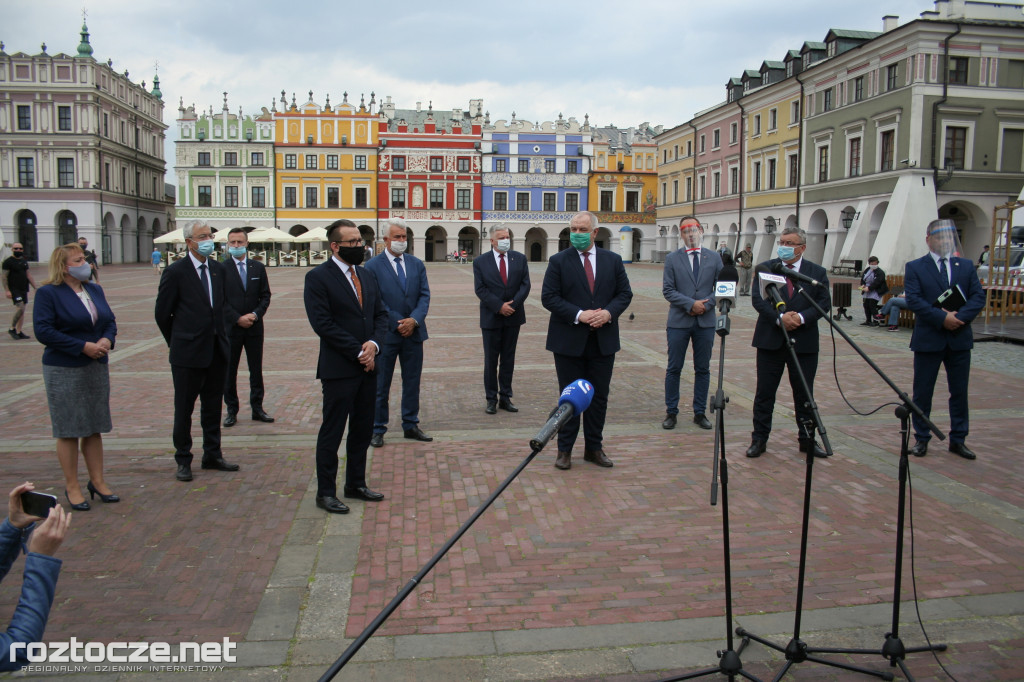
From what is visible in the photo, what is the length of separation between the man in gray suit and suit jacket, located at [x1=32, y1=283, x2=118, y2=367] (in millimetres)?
5258

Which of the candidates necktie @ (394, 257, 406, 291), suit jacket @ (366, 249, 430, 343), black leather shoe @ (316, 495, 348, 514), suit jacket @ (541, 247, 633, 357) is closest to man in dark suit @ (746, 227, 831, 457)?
suit jacket @ (541, 247, 633, 357)

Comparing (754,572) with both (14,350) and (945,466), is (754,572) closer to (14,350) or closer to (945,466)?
(945,466)

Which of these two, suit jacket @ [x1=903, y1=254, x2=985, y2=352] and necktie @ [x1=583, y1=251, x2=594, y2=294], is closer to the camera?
necktie @ [x1=583, y1=251, x2=594, y2=294]

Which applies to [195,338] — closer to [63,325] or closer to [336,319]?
[63,325]

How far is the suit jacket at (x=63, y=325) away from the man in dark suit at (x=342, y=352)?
1.57 meters

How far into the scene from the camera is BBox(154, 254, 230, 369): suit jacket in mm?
6047

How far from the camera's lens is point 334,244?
5434 mm

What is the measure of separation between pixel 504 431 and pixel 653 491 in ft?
7.15

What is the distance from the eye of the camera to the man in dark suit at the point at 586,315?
20.8 ft

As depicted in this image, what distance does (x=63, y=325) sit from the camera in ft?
17.4

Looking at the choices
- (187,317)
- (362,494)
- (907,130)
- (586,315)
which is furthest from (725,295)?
(907,130)

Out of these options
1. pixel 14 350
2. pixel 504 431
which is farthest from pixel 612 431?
pixel 14 350

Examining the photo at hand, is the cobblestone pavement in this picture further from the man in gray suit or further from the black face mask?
the black face mask

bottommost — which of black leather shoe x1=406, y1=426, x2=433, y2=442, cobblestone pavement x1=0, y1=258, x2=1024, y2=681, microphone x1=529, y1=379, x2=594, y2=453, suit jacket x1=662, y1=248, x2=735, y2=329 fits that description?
cobblestone pavement x1=0, y1=258, x2=1024, y2=681
